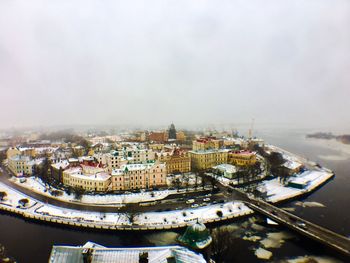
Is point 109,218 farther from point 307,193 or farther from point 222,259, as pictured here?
point 307,193

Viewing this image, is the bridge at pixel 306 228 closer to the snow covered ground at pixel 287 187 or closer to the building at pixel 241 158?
the snow covered ground at pixel 287 187

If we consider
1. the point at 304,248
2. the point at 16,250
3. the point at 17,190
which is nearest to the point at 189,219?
the point at 304,248

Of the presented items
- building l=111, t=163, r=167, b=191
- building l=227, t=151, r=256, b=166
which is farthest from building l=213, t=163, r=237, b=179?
building l=111, t=163, r=167, b=191

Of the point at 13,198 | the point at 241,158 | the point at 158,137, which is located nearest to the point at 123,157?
the point at 13,198

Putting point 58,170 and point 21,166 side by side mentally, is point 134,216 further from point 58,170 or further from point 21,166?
point 21,166

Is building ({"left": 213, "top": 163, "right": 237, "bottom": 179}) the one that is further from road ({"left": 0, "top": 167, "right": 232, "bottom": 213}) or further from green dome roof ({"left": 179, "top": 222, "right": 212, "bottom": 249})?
green dome roof ({"left": 179, "top": 222, "right": 212, "bottom": 249})

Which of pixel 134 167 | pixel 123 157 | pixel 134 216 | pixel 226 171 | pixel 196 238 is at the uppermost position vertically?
pixel 196 238
